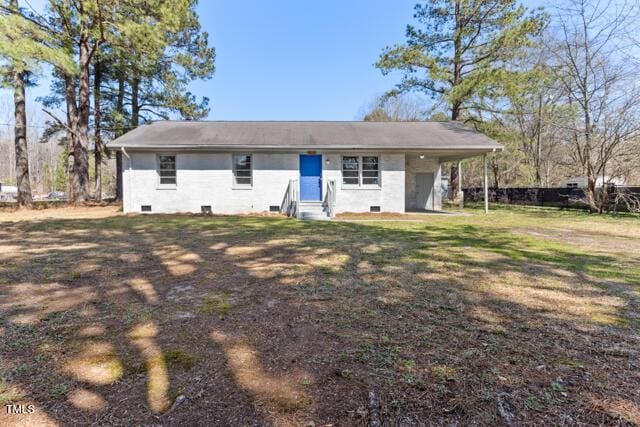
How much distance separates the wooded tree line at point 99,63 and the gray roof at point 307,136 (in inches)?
127

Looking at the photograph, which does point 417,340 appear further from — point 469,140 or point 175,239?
point 469,140

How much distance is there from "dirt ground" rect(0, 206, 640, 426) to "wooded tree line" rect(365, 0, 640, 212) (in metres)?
11.3

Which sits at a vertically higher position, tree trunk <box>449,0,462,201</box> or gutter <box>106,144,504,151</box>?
tree trunk <box>449,0,462,201</box>

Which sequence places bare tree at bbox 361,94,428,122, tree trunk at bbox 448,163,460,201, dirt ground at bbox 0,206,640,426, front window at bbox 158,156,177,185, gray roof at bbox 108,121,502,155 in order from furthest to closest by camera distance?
bare tree at bbox 361,94,428,122 < tree trunk at bbox 448,163,460,201 < front window at bbox 158,156,177,185 < gray roof at bbox 108,121,502,155 < dirt ground at bbox 0,206,640,426

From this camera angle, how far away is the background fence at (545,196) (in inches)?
561

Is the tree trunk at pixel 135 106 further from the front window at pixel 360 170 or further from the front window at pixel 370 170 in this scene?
the front window at pixel 370 170

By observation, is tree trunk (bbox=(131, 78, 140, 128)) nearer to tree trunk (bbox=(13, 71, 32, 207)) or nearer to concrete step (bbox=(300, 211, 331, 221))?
tree trunk (bbox=(13, 71, 32, 207))

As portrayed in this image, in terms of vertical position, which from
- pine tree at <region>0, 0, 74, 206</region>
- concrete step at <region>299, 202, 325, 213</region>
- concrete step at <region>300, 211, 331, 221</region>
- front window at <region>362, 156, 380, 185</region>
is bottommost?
concrete step at <region>300, 211, 331, 221</region>

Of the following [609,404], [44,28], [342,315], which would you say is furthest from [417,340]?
[44,28]

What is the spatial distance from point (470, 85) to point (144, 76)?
53.3 ft

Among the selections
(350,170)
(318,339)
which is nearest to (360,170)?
(350,170)

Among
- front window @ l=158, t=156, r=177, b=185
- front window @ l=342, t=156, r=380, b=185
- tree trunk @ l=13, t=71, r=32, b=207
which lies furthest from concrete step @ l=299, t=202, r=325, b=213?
tree trunk @ l=13, t=71, r=32, b=207

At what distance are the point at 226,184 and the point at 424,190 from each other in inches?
345

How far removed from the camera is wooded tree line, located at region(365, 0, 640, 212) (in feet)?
43.3
